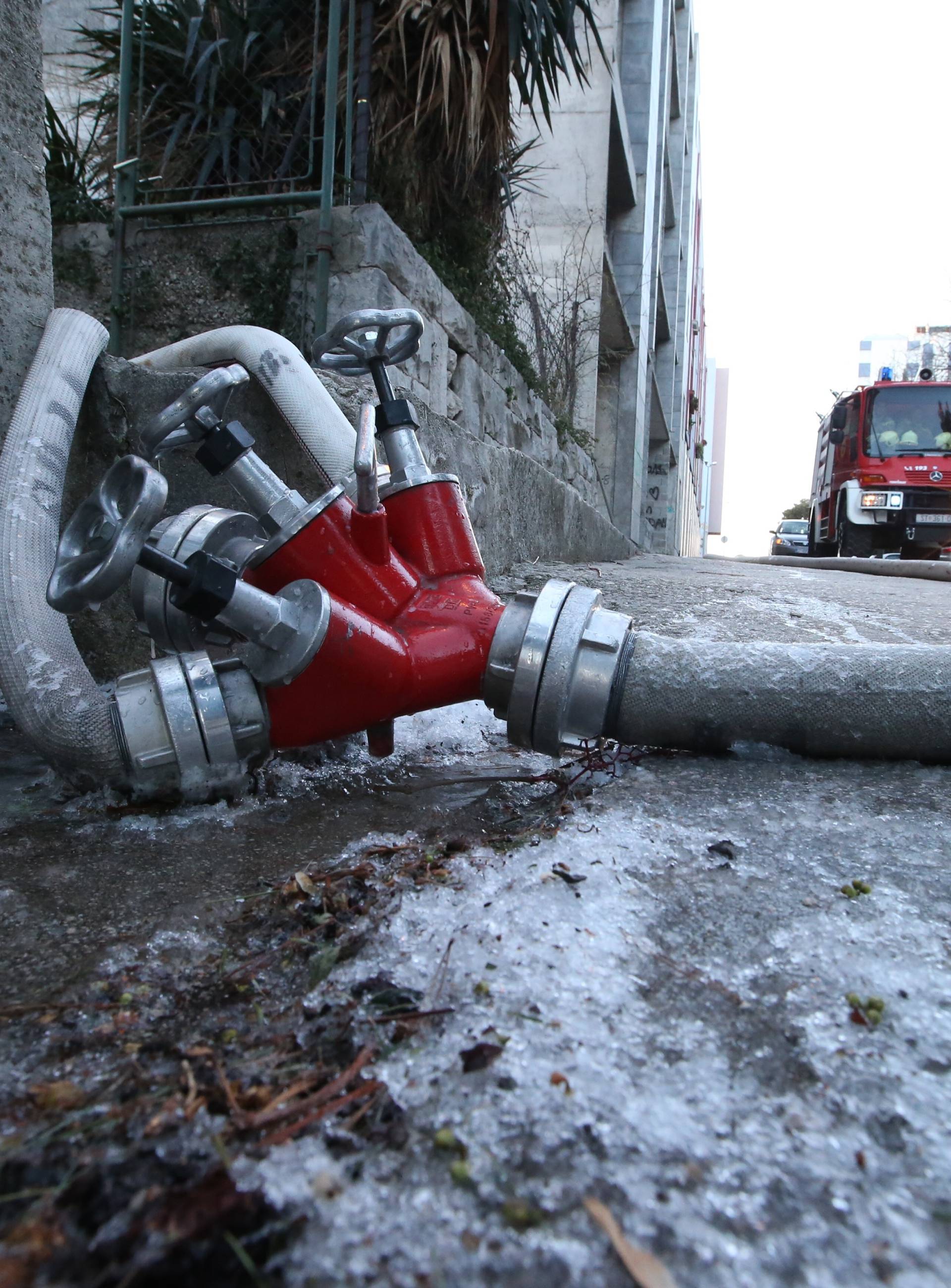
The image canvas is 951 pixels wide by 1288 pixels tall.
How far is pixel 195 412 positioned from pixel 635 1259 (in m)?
1.08

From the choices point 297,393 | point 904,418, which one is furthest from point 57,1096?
point 904,418

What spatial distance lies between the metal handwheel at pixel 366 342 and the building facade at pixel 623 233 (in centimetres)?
363

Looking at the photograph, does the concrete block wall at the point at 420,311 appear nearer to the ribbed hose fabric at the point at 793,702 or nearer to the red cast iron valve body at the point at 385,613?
the red cast iron valve body at the point at 385,613

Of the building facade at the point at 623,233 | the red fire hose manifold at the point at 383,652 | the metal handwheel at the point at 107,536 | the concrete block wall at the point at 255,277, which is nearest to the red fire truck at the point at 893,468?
the building facade at the point at 623,233

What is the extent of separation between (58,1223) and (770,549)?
81.6 ft

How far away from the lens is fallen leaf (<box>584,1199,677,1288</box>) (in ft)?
1.58

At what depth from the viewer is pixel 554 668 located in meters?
1.24

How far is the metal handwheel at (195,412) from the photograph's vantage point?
3.82ft

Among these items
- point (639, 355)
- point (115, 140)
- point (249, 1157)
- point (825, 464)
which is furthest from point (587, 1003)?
point (825, 464)

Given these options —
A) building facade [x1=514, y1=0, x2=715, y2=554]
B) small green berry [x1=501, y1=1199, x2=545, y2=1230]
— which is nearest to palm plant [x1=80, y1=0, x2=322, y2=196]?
building facade [x1=514, y1=0, x2=715, y2=554]

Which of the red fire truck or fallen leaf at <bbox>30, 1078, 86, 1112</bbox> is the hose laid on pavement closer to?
the red fire truck

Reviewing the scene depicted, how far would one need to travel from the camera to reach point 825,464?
1295 centimetres

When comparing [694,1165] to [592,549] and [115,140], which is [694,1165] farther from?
[592,549]

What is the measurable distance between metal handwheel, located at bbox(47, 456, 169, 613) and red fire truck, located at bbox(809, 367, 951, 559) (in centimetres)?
1121
